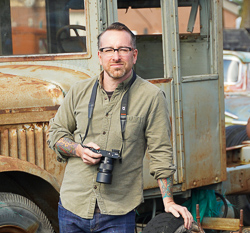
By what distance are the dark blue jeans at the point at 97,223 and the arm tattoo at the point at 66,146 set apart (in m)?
0.28

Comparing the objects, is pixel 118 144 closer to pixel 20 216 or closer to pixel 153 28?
pixel 20 216

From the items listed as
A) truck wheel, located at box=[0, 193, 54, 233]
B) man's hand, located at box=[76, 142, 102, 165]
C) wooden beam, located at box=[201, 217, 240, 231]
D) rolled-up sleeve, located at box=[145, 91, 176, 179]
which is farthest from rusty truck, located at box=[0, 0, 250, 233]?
rolled-up sleeve, located at box=[145, 91, 176, 179]

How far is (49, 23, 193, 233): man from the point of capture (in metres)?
2.65

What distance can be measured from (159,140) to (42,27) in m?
1.62

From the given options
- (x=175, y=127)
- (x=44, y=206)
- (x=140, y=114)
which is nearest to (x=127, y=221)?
(x=140, y=114)

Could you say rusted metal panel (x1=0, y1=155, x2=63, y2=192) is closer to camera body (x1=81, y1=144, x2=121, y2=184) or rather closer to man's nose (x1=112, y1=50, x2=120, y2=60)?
camera body (x1=81, y1=144, x2=121, y2=184)

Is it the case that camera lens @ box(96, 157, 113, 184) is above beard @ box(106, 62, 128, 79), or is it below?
below

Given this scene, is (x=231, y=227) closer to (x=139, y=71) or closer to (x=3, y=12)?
(x=139, y=71)

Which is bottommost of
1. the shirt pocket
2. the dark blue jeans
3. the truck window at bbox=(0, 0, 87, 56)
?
the dark blue jeans

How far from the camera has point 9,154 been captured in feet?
11.8

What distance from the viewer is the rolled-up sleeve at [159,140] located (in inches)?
106

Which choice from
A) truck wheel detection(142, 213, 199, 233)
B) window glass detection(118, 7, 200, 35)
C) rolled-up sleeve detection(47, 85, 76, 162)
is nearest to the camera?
rolled-up sleeve detection(47, 85, 76, 162)

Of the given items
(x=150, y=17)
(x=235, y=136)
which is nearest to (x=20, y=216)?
(x=150, y=17)

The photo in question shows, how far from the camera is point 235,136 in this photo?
743 centimetres
